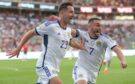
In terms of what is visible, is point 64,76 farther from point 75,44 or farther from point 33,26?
point 33,26

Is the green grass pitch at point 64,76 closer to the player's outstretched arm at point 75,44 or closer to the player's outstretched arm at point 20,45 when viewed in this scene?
the player's outstretched arm at point 75,44

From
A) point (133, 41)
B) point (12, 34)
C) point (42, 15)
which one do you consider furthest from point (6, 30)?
point (133, 41)

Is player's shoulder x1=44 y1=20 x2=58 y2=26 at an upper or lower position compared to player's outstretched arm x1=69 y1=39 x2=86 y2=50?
upper

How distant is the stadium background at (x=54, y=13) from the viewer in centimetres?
4730

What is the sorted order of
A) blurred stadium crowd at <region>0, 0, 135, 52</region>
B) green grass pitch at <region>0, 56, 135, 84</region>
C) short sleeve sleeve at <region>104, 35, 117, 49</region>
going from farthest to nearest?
blurred stadium crowd at <region>0, 0, 135, 52</region>
green grass pitch at <region>0, 56, 135, 84</region>
short sleeve sleeve at <region>104, 35, 117, 49</region>

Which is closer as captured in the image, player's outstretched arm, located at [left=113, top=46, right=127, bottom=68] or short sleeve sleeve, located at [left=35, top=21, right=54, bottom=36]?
short sleeve sleeve, located at [left=35, top=21, right=54, bottom=36]

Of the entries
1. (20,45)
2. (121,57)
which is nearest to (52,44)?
(20,45)

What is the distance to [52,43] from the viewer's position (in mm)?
9070

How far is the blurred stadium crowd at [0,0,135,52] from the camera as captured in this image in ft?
152

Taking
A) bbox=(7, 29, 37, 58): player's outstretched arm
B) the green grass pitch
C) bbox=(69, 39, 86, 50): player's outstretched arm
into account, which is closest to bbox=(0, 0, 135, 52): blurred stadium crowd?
the green grass pitch

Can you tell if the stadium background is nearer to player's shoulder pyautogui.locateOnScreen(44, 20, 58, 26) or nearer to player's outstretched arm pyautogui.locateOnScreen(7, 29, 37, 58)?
player's shoulder pyautogui.locateOnScreen(44, 20, 58, 26)

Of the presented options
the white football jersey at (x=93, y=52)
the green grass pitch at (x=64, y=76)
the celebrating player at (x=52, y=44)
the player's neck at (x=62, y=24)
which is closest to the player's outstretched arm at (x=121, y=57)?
the white football jersey at (x=93, y=52)

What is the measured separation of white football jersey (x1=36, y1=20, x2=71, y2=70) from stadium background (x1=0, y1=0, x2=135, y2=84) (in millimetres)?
34911

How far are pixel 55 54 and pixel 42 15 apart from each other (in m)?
51.1
